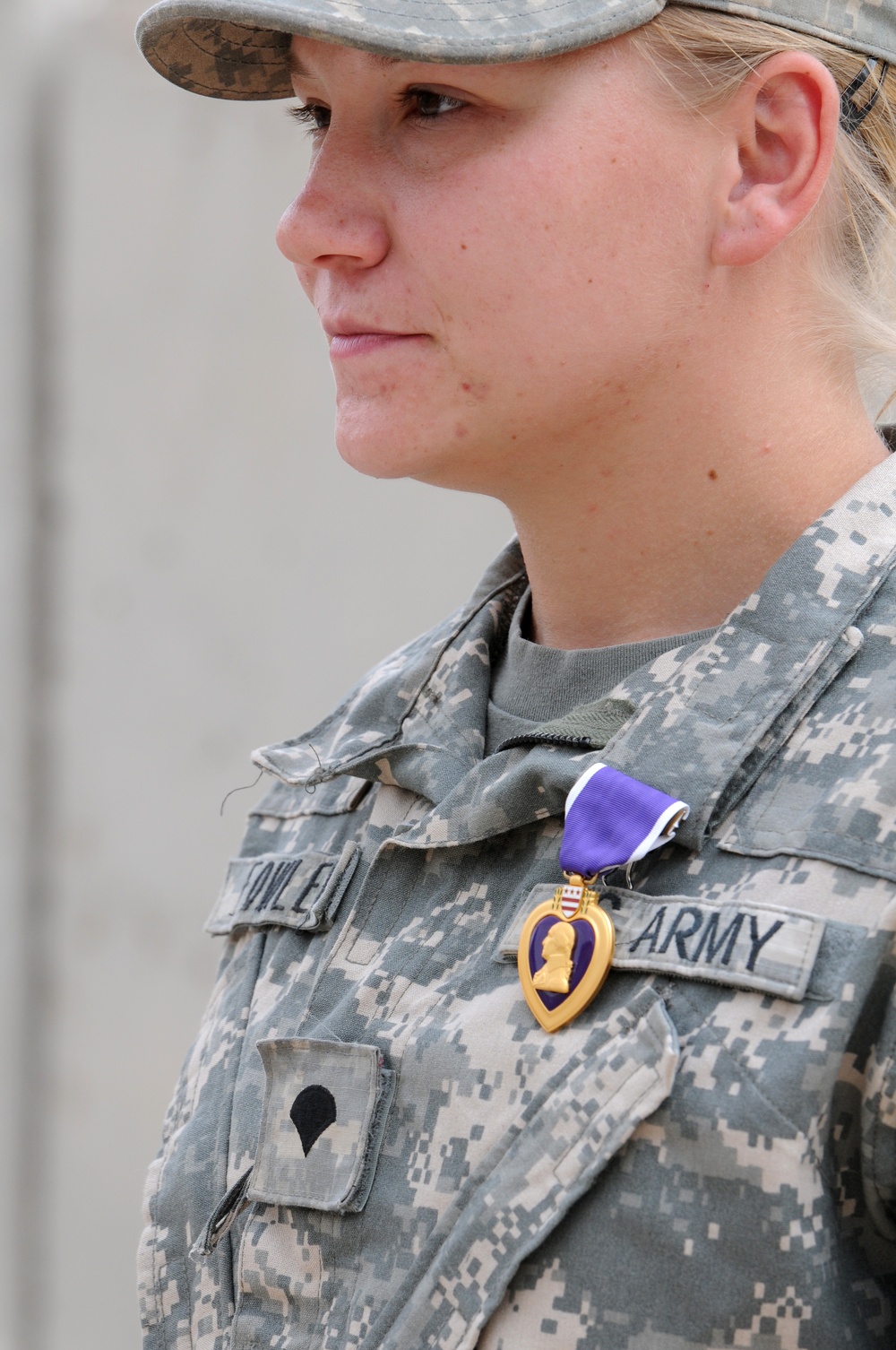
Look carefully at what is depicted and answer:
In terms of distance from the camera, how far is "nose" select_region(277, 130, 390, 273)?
98 cm

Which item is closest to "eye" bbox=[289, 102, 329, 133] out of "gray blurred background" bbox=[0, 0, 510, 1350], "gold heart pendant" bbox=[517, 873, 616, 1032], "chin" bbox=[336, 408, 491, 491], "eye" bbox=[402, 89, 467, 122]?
"eye" bbox=[402, 89, 467, 122]

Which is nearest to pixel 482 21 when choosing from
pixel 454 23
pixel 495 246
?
pixel 454 23

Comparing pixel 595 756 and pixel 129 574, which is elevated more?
pixel 129 574

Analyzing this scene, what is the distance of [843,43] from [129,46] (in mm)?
1961

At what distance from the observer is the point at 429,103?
0.96 meters

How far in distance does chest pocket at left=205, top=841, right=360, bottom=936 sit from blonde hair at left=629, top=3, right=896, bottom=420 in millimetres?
528

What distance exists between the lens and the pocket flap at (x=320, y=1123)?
90cm

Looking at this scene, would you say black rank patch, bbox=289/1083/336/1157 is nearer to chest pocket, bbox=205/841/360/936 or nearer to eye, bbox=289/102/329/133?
chest pocket, bbox=205/841/360/936

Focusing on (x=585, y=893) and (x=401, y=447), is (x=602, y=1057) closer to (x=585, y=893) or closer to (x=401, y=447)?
(x=585, y=893)

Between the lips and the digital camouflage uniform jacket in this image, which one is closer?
the digital camouflage uniform jacket

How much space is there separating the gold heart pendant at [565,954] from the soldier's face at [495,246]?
33 cm

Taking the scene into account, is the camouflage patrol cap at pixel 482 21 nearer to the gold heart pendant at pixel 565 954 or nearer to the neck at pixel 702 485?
the neck at pixel 702 485

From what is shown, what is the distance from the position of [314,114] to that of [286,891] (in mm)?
600

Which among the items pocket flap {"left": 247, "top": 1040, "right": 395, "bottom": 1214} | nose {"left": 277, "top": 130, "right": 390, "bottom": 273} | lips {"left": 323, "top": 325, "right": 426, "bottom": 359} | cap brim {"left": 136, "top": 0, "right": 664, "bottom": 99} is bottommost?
pocket flap {"left": 247, "top": 1040, "right": 395, "bottom": 1214}
